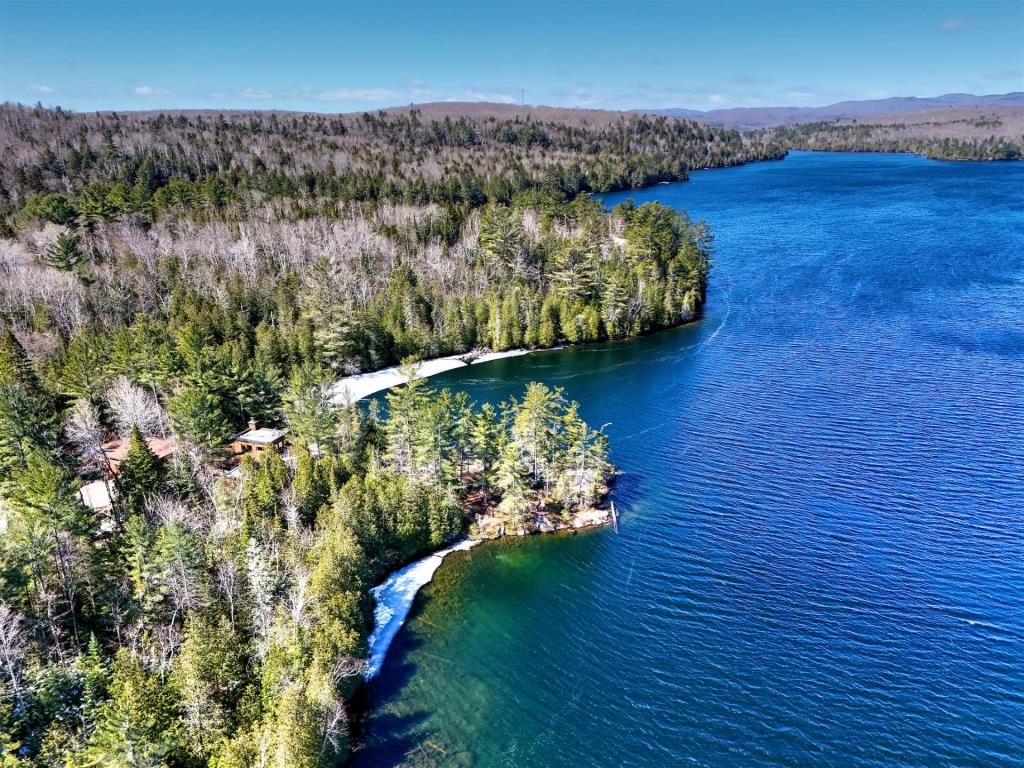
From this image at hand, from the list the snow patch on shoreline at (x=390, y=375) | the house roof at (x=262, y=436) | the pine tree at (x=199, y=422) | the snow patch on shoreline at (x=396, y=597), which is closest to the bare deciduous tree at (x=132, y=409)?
the pine tree at (x=199, y=422)

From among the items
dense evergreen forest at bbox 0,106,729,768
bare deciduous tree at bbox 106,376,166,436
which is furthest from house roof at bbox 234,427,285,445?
bare deciduous tree at bbox 106,376,166,436

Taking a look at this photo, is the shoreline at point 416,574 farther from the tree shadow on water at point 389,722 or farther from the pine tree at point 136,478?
the pine tree at point 136,478

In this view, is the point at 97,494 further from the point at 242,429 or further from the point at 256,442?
the point at 242,429

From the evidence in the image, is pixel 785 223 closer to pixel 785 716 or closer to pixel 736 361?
pixel 736 361

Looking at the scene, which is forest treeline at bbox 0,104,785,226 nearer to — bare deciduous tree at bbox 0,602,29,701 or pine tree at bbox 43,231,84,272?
pine tree at bbox 43,231,84,272

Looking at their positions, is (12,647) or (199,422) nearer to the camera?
(12,647)

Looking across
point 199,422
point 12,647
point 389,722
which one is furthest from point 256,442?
point 389,722
